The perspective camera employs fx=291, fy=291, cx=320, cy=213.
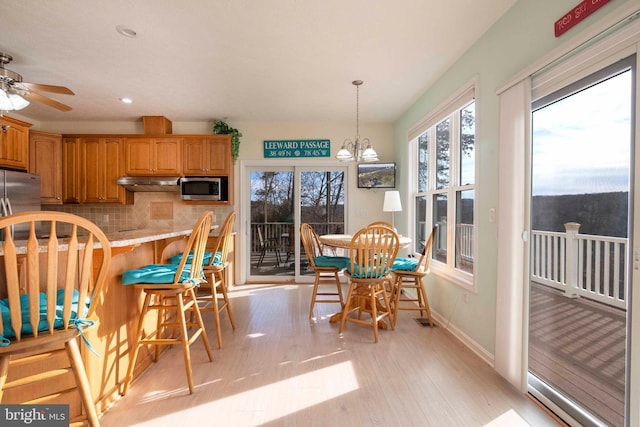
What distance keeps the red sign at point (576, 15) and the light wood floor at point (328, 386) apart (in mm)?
2178

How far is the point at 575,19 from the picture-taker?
5.01ft

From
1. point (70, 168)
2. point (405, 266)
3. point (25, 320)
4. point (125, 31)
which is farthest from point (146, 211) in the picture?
point (405, 266)

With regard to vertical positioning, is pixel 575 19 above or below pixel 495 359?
above

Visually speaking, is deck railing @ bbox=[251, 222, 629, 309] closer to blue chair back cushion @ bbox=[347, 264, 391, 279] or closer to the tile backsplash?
blue chair back cushion @ bbox=[347, 264, 391, 279]

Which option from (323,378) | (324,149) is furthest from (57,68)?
(323,378)

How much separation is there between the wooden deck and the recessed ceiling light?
4009 mm

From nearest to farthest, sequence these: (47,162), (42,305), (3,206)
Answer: (42,305) < (3,206) < (47,162)

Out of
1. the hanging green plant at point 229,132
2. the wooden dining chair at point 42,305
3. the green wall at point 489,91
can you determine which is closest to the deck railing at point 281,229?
the hanging green plant at point 229,132

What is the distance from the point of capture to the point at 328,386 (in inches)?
77.1

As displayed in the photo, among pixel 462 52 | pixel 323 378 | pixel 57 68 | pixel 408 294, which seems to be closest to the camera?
pixel 323 378

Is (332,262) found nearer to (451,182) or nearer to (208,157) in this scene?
(451,182)

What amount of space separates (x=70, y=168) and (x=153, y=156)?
1.21 metres

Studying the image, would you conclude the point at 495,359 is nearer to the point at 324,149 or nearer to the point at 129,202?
the point at 324,149

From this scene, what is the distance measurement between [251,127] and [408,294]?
3506 millimetres
